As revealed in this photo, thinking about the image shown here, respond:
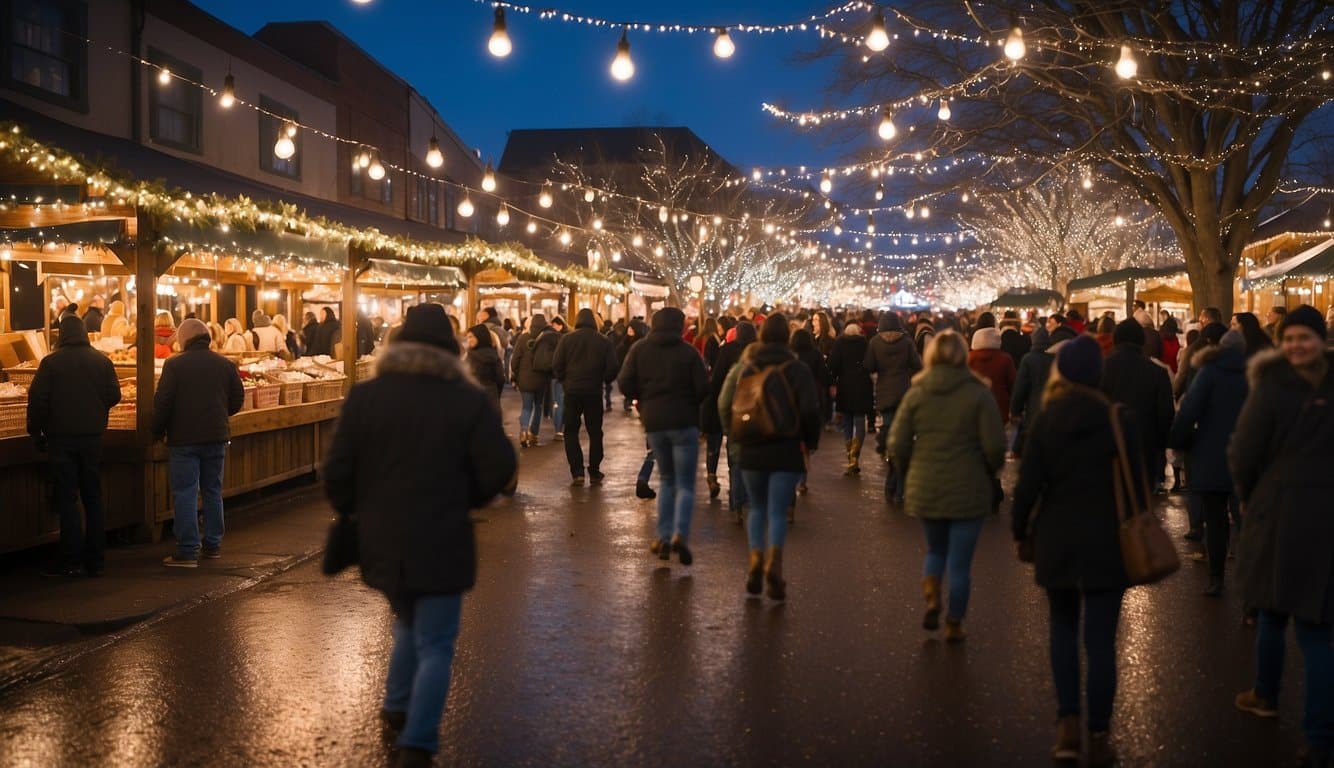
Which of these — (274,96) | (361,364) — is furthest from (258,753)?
(274,96)

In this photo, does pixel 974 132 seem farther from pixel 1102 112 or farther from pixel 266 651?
pixel 266 651

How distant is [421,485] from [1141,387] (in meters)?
6.65

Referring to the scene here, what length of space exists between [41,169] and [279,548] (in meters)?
3.47

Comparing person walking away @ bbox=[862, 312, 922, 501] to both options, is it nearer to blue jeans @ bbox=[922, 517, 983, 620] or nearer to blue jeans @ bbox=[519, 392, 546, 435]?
blue jeans @ bbox=[922, 517, 983, 620]

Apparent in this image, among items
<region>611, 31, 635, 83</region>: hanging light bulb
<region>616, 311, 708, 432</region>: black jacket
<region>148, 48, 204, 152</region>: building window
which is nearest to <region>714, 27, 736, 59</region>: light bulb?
<region>611, 31, 635, 83</region>: hanging light bulb

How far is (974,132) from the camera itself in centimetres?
2423

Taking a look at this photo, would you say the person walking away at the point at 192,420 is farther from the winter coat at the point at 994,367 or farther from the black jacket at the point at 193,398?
the winter coat at the point at 994,367

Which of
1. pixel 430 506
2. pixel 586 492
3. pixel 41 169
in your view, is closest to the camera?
pixel 430 506

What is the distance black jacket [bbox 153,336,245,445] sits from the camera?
935cm

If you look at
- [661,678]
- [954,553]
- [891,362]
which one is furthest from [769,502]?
[891,362]

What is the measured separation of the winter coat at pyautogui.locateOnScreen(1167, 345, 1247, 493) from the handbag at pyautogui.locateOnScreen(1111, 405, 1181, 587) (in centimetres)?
322

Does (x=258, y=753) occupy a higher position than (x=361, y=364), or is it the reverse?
(x=361, y=364)

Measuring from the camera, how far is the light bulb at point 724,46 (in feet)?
43.7

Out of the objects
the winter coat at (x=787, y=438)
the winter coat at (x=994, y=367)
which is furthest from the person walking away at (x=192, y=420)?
the winter coat at (x=994, y=367)
